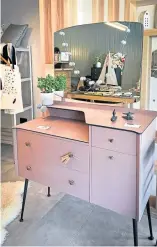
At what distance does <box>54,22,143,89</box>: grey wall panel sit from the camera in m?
1.67

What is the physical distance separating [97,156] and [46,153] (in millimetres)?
379

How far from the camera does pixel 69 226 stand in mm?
1861

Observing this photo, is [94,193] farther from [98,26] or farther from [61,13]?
[61,13]

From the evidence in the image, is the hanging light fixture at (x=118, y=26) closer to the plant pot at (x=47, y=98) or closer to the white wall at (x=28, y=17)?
the plant pot at (x=47, y=98)

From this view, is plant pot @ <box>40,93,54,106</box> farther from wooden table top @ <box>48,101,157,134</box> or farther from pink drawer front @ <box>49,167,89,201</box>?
pink drawer front @ <box>49,167,89,201</box>

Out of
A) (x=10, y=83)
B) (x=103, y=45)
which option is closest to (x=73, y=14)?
(x=103, y=45)

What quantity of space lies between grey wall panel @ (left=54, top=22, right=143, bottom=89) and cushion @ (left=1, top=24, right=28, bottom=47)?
1094 mm

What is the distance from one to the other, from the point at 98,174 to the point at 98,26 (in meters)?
1.10

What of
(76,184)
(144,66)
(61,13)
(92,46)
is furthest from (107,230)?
(61,13)

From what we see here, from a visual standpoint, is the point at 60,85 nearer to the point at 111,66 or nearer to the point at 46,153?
the point at 111,66

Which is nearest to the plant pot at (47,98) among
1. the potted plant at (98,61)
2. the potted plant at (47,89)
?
the potted plant at (47,89)

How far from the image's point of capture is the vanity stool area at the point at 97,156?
1344mm

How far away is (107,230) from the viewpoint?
1806 millimetres

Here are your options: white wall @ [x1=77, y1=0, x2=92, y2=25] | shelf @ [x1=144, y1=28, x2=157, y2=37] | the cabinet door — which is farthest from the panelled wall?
the cabinet door
